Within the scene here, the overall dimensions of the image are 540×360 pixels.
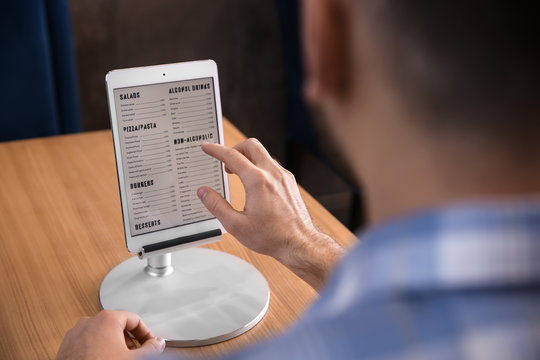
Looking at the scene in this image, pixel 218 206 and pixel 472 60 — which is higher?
pixel 472 60

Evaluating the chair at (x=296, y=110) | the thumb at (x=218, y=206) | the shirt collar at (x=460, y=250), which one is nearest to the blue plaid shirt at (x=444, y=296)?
the shirt collar at (x=460, y=250)

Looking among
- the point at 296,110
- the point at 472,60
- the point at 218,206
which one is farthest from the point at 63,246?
the point at 296,110

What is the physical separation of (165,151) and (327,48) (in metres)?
0.53

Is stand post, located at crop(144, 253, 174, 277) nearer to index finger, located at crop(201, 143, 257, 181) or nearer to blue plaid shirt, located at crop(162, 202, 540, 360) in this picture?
index finger, located at crop(201, 143, 257, 181)

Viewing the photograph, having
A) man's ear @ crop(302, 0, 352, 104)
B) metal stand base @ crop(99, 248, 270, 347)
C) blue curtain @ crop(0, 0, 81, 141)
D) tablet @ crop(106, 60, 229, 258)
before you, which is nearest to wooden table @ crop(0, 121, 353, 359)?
metal stand base @ crop(99, 248, 270, 347)

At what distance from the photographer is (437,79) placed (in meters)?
0.35

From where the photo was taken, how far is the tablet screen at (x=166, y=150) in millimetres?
888

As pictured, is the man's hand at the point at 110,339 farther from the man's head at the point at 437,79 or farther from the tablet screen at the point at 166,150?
the man's head at the point at 437,79

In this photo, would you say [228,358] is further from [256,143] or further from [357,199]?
[357,199]

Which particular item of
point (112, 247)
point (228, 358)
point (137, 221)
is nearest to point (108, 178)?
point (112, 247)

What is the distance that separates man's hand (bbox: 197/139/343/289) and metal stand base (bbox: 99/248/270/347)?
7cm

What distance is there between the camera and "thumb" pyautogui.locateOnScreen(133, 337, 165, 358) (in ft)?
2.52

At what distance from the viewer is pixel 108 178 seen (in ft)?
4.21

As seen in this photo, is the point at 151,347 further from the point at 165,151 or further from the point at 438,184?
the point at 438,184
